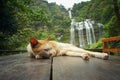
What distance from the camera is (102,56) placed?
10.1 feet

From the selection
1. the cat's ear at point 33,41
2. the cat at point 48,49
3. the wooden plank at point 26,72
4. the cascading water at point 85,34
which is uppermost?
the cascading water at point 85,34

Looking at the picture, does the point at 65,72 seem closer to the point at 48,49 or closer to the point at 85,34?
the point at 48,49

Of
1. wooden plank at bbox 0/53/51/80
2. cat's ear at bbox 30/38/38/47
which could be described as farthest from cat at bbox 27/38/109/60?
wooden plank at bbox 0/53/51/80

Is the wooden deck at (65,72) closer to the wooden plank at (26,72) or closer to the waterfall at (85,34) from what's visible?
the wooden plank at (26,72)

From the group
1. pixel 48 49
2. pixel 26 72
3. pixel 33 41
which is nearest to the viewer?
pixel 26 72

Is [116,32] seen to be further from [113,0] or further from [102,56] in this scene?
[102,56]

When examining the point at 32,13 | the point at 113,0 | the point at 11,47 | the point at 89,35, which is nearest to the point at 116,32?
the point at 113,0

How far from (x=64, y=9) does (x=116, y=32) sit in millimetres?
54420

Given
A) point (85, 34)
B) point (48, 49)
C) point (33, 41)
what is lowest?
point (48, 49)

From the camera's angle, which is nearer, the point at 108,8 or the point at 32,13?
the point at 108,8

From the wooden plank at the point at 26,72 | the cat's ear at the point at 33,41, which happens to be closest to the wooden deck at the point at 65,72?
the wooden plank at the point at 26,72

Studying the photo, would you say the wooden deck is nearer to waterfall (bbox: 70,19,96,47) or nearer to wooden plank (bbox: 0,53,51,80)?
wooden plank (bbox: 0,53,51,80)

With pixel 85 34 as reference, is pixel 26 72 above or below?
below

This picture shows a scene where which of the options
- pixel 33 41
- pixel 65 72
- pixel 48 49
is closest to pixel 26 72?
pixel 65 72
